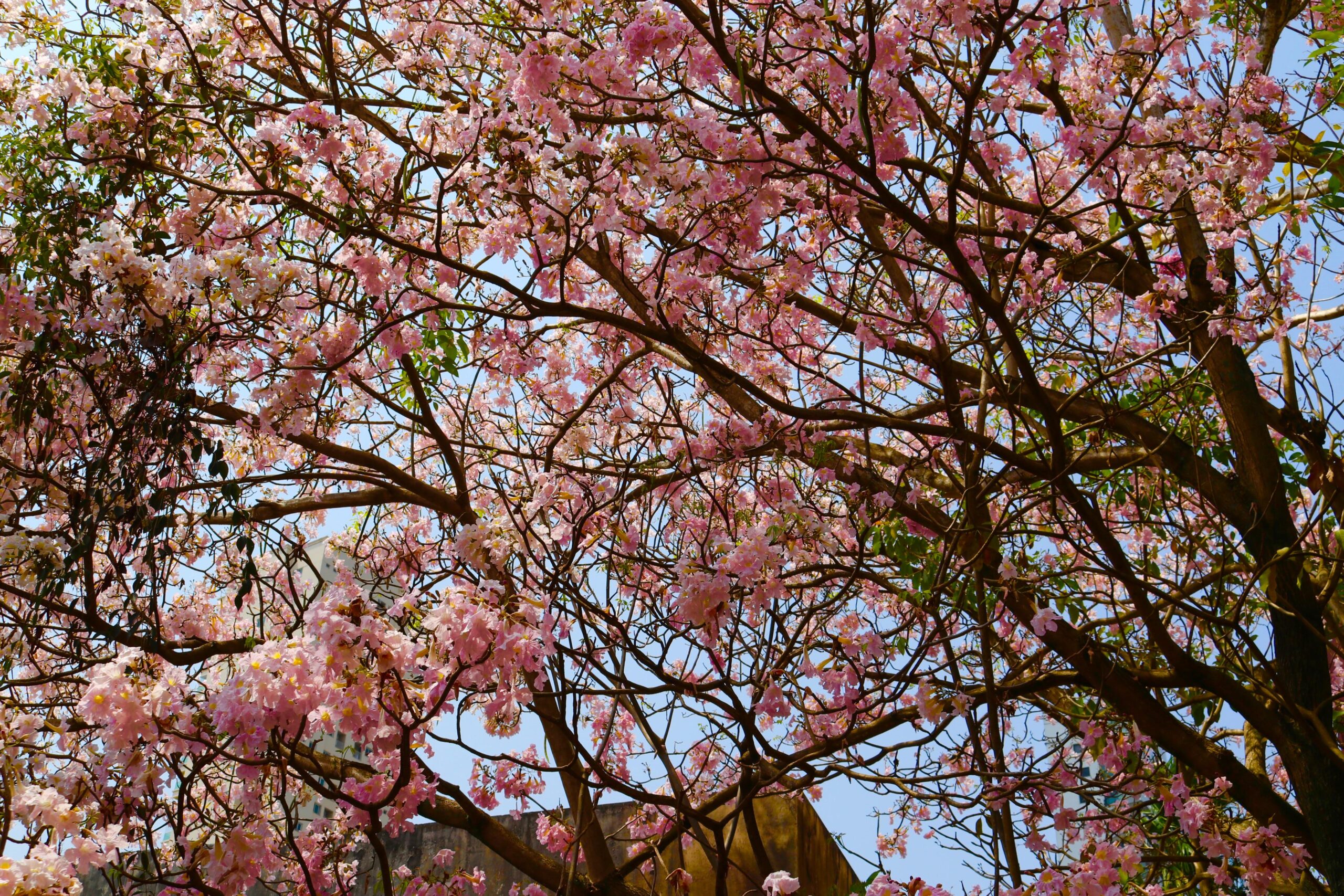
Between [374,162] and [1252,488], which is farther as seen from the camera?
[1252,488]

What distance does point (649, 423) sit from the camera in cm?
373

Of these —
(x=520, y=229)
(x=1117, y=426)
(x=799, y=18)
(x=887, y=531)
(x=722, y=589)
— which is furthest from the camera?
(x=887, y=531)

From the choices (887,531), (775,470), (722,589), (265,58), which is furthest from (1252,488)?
(265,58)

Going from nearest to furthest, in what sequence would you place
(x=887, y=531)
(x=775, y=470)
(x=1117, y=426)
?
(x=1117, y=426) < (x=887, y=531) < (x=775, y=470)

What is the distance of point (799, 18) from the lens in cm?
294

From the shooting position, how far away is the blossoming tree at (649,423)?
2.56 meters

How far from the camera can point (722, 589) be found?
106 inches

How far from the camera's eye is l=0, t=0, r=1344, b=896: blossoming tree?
8.41 feet

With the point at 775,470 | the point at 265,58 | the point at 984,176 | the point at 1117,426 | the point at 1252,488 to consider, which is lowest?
the point at 1252,488

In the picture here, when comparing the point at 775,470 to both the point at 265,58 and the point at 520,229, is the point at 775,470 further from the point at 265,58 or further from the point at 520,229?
the point at 265,58

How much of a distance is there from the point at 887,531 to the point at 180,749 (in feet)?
8.97

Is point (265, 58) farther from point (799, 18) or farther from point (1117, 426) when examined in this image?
point (1117, 426)

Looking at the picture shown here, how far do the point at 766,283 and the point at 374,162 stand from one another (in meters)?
1.41

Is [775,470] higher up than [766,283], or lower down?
lower down
